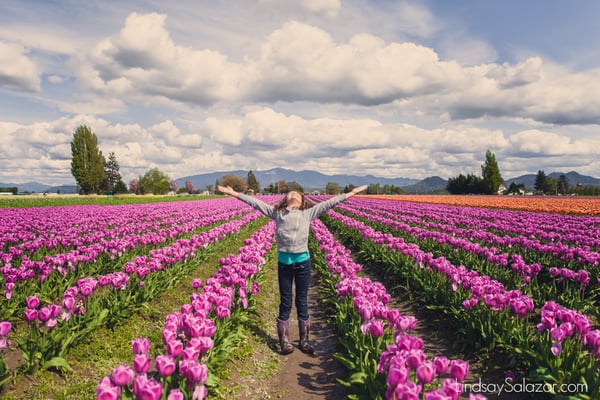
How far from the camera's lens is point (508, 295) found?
17.9 feet

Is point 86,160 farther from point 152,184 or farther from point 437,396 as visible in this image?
point 437,396

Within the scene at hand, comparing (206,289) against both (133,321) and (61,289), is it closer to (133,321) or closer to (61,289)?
Answer: (133,321)

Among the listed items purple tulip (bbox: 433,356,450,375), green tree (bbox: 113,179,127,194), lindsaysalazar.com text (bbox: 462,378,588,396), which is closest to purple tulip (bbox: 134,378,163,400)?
purple tulip (bbox: 433,356,450,375)

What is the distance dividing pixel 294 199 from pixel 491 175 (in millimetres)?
101476

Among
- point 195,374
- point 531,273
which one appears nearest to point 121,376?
point 195,374

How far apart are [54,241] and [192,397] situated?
363 inches

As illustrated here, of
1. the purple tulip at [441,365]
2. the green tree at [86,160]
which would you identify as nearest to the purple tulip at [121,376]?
the purple tulip at [441,365]

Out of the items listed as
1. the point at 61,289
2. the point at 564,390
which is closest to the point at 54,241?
the point at 61,289

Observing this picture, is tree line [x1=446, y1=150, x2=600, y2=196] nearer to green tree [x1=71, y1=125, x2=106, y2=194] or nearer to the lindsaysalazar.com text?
green tree [x1=71, y1=125, x2=106, y2=194]

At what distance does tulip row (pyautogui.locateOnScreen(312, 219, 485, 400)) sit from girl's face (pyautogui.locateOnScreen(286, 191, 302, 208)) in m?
1.64

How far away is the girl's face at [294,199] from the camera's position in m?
6.13

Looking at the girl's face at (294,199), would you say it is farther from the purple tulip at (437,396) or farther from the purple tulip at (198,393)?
the purple tulip at (437,396)

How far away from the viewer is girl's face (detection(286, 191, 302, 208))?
20.1 feet

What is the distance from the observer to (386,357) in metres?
3.77
